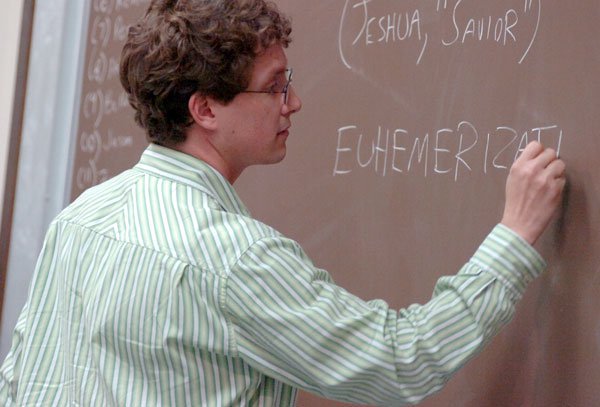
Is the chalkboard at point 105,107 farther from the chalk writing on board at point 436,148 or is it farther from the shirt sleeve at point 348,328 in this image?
the shirt sleeve at point 348,328

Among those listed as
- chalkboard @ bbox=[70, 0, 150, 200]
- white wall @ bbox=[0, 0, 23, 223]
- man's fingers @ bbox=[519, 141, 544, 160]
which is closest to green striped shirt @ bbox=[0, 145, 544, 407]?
man's fingers @ bbox=[519, 141, 544, 160]

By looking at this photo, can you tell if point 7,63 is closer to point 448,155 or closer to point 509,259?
point 448,155

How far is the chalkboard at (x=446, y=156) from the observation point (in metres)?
1.42

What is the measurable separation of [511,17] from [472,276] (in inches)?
18.1

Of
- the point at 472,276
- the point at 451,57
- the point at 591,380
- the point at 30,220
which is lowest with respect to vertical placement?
the point at 30,220

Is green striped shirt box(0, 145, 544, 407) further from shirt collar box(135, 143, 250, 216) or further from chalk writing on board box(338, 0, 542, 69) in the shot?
chalk writing on board box(338, 0, 542, 69)

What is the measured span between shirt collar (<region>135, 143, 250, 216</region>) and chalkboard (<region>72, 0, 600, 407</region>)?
386mm

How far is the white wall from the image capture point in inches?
123

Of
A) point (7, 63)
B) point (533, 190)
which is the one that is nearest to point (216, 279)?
point (533, 190)

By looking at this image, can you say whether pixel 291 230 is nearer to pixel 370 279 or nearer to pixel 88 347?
pixel 370 279

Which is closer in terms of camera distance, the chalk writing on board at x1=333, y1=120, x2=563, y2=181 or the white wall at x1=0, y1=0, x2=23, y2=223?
the chalk writing on board at x1=333, y1=120, x2=563, y2=181

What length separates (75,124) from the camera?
296 centimetres

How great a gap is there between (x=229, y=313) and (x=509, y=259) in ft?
1.22

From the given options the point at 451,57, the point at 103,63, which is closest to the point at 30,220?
the point at 103,63
